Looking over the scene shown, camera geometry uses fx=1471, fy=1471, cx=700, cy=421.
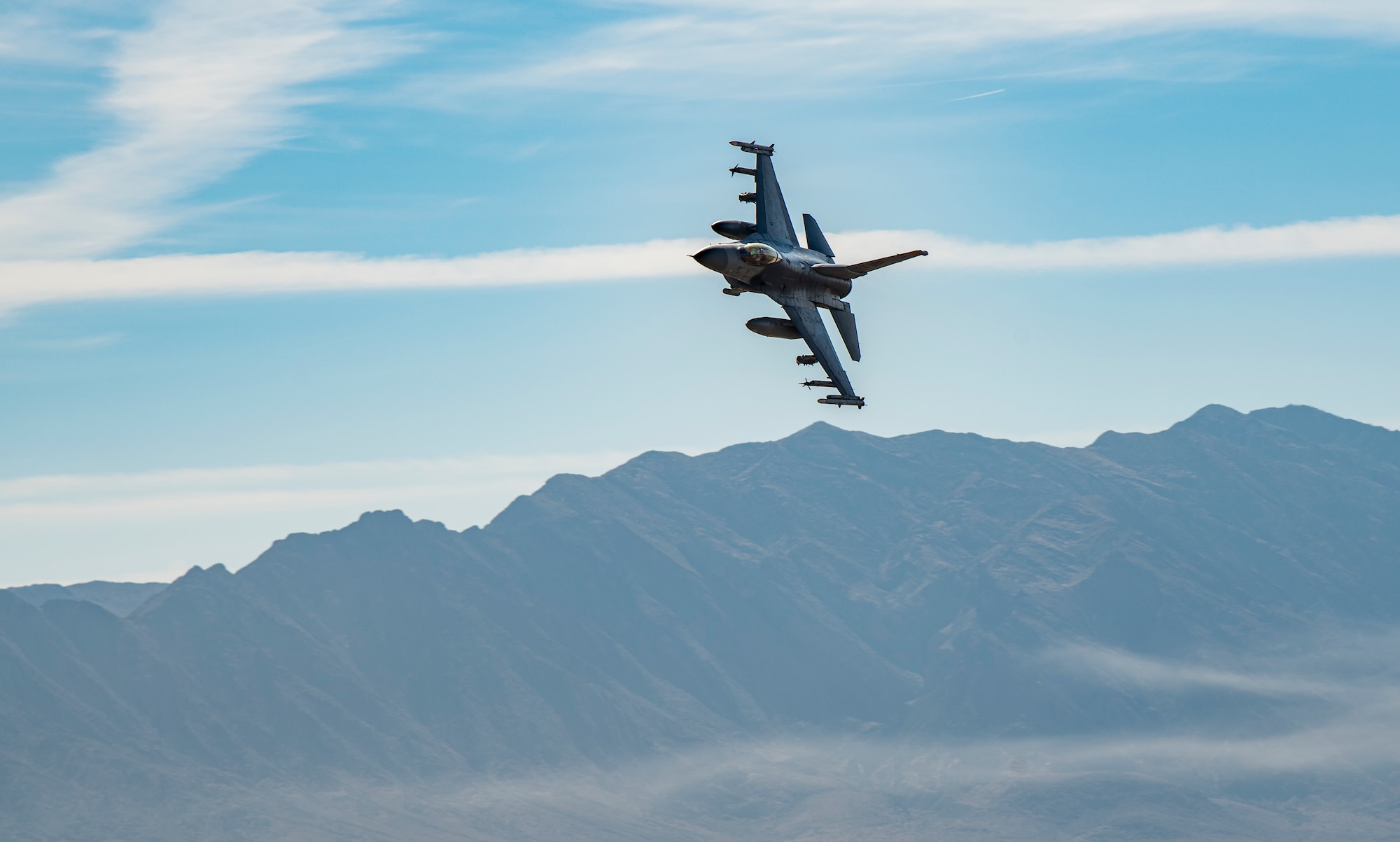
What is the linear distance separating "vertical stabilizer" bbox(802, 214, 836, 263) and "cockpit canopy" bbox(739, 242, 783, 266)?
9869mm

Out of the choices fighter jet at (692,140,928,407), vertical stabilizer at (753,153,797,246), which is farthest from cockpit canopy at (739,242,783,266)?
vertical stabilizer at (753,153,797,246)

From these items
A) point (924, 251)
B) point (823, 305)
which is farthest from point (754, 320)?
point (924, 251)

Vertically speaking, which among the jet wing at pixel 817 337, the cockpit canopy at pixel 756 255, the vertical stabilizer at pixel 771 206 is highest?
the vertical stabilizer at pixel 771 206

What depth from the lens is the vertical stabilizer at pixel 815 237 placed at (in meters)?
110

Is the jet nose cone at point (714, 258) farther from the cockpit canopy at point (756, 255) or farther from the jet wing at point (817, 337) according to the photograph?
the jet wing at point (817, 337)

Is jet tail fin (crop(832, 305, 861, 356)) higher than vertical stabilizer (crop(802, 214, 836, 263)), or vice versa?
vertical stabilizer (crop(802, 214, 836, 263))

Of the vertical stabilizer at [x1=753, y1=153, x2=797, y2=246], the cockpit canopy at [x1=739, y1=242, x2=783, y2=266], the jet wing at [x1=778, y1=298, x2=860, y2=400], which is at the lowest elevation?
the jet wing at [x1=778, y1=298, x2=860, y2=400]

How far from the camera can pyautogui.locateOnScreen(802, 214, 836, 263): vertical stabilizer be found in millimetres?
109625

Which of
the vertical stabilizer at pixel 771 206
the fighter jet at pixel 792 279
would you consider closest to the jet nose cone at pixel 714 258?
the fighter jet at pixel 792 279

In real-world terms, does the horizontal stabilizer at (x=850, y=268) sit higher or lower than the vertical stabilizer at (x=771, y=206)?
lower

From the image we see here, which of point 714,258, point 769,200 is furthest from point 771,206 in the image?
point 714,258

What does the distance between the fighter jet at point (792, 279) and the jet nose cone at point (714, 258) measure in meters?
0.05

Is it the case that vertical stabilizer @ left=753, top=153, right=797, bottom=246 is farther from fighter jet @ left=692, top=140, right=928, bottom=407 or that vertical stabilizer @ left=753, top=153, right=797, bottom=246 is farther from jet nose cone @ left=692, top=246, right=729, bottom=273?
jet nose cone @ left=692, top=246, right=729, bottom=273

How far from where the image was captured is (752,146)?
110 meters
